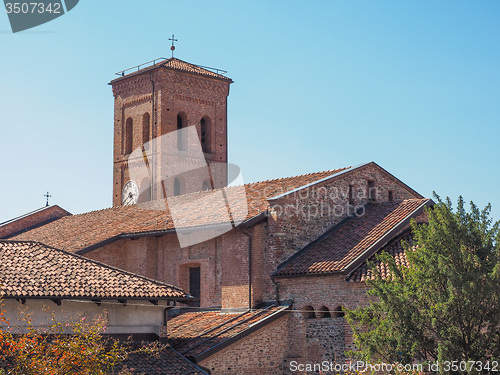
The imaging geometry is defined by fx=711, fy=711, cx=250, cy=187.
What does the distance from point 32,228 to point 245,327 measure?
1886 centimetres

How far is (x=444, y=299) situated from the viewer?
576 inches

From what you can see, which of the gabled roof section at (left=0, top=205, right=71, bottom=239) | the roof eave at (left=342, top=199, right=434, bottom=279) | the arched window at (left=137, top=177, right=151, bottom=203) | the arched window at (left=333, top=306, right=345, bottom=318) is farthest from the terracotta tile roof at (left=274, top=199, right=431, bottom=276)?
the arched window at (left=137, top=177, right=151, bottom=203)

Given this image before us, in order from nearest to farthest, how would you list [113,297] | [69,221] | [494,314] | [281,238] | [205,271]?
[494,314] → [113,297] → [281,238] → [205,271] → [69,221]

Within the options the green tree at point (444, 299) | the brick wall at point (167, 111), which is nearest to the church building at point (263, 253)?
the green tree at point (444, 299)

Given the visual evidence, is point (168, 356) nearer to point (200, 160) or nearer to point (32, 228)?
point (32, 228)

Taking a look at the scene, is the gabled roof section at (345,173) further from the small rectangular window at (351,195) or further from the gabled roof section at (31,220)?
the gabled roof section at (31,220)

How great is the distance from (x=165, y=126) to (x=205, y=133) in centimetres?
277

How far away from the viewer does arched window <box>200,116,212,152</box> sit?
134 ft

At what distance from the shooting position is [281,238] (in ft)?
67.7

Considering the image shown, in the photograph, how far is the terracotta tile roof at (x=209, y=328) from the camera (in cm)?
1794

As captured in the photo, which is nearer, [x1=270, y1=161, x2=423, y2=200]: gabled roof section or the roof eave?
the roof eave

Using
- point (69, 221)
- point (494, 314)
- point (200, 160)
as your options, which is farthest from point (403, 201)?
point (200, 160)

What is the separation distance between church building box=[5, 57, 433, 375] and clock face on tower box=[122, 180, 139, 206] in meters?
10.4

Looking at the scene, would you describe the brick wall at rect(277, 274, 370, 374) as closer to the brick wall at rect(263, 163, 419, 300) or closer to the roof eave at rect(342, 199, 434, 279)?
the roof eave at rect(342, 199, 434, 279)
